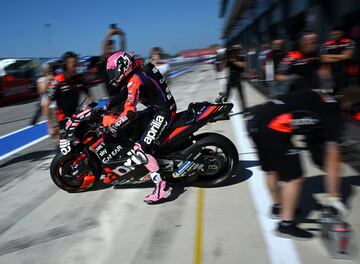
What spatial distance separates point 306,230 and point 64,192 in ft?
10.9

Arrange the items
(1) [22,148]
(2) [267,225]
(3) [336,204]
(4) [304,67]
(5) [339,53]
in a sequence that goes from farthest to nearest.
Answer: (1) [22,148] < (5) [339,53] < (4) [304,67] < (2) [267,225] < (3) [336,204]

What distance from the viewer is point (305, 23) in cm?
917

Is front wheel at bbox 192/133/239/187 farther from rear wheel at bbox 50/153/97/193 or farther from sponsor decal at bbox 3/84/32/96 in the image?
sponsor decal at bbox 3/84/32/96

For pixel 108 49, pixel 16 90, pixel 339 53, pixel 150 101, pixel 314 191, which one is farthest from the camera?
pixel 16 90

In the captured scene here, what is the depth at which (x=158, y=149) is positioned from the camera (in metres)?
4.63

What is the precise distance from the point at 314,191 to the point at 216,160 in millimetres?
1186

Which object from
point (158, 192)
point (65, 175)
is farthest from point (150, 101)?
point (65, 175)

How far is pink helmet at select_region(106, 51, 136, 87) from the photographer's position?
437cm

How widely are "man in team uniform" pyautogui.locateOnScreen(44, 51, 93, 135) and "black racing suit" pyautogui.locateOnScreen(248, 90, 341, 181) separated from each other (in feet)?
12.4

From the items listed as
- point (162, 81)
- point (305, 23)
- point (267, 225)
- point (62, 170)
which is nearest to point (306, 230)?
point (267, 225)

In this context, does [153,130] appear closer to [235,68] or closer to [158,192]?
[158,192]

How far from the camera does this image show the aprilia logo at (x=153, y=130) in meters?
4.43

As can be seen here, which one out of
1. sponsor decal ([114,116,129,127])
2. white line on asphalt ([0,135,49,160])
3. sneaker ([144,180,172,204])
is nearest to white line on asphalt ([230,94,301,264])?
sneaker ([144,180,172,204])

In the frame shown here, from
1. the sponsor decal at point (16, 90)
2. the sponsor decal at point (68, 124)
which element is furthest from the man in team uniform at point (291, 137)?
the sponsor decal at point (16, 90)
